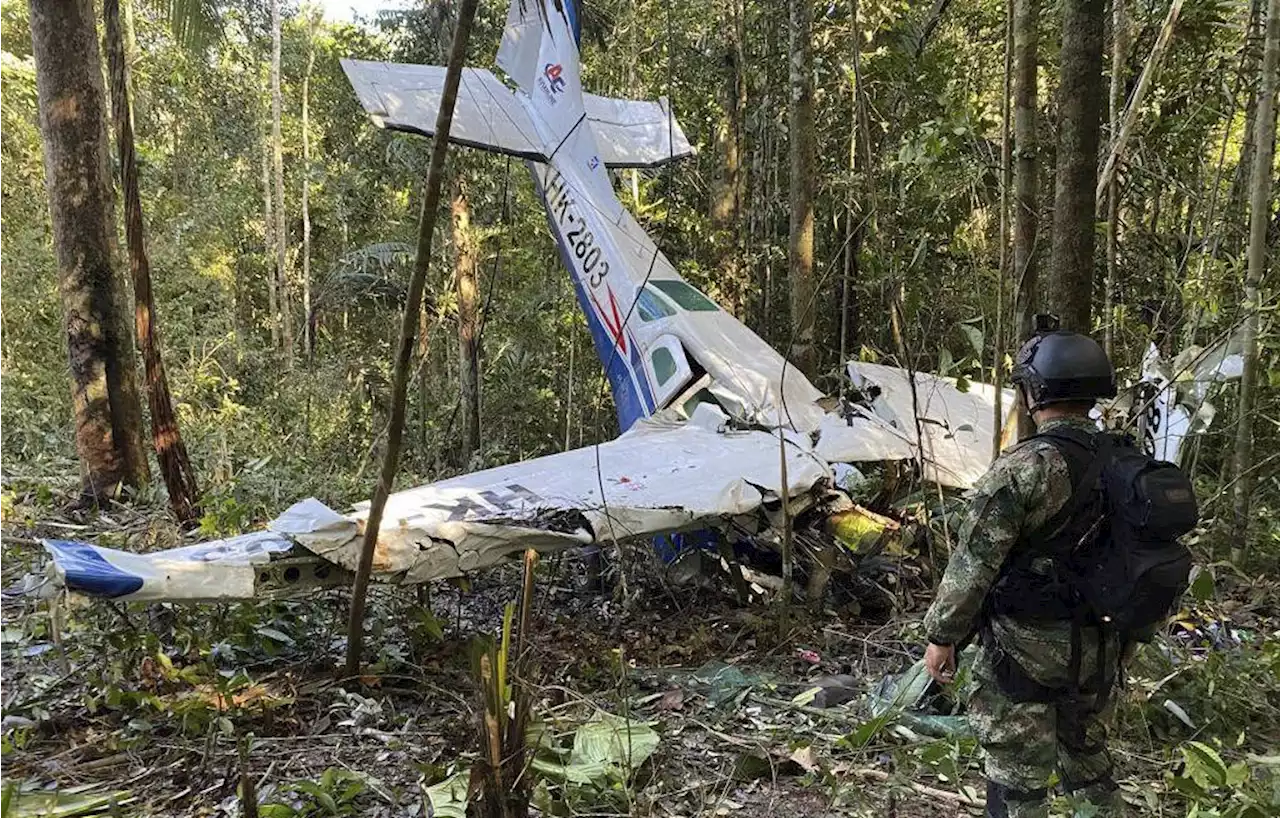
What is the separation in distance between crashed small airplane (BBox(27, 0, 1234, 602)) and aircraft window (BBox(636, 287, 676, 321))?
1 cm

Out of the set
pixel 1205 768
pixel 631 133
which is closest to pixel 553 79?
pixel 631 133

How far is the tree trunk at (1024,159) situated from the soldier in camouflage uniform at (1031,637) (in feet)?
7.01

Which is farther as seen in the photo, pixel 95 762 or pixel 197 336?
pixel 197 336

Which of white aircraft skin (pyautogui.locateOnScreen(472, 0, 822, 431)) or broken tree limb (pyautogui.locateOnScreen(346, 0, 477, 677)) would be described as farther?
white aircraft skin (pyautogui.locateOnScreen(472, 0, 822, 431))

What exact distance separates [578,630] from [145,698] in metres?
2.49

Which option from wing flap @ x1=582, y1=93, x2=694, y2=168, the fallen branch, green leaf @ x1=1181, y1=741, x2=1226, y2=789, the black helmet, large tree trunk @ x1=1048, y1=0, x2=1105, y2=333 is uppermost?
wing flap @ x1=582, y1=93, x2=694, y2=168

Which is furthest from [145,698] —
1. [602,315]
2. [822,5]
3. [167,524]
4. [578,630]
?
[822,5]

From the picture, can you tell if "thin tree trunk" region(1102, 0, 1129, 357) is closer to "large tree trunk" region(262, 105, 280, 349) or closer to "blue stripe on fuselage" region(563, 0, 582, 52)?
"blue stripe on fuselage" region(563, 0, 582, 52)

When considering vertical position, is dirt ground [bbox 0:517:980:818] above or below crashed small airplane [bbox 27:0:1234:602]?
below

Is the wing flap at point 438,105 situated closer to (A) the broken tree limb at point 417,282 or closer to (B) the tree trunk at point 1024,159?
(A) the broken tree limb at point 417,282

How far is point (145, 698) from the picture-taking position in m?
3.73

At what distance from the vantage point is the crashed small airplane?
400 cm

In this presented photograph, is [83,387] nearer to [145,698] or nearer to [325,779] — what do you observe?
[145,698]

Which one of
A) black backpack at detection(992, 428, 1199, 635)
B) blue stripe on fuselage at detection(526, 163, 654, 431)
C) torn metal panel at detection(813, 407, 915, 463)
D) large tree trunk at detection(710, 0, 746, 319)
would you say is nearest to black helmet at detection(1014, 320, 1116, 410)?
black backpack at detection(992, 428, 1199, 635)
